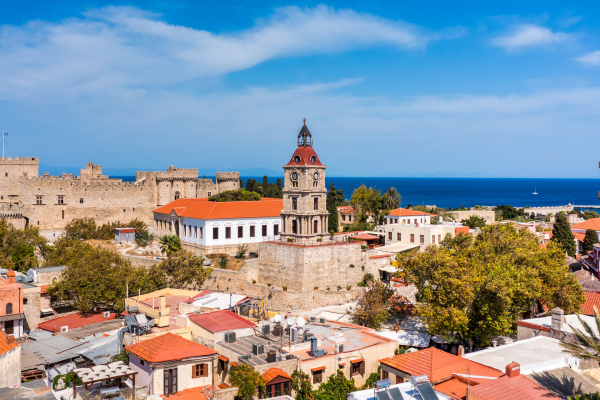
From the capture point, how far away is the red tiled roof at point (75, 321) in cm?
3216

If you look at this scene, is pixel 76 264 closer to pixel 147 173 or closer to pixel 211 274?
pixel 211 274

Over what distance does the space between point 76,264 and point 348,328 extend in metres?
22.8

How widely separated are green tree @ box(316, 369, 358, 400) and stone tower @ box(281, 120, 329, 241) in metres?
22.3

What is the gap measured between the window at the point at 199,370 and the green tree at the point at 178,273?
18832 mm

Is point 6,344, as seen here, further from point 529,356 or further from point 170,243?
point 170,243

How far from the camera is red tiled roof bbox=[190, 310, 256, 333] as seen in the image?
23.2 metres

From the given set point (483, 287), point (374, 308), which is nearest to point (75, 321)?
point (374, 308)

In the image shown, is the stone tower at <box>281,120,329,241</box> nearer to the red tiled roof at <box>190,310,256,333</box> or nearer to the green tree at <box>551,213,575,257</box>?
the red tiled roof at <box>190,310,256,333</box>

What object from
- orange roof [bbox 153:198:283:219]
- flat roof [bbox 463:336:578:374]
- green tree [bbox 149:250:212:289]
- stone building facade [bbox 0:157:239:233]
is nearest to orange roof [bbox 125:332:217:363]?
flat roof [bbox 463:336:578:374]

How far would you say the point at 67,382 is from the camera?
1850 cm

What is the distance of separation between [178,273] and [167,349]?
63.4 feet

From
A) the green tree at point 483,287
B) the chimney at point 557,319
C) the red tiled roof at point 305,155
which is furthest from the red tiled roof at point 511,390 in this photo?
the red tiled roof at point 305,155

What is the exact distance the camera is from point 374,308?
3266 centimetres

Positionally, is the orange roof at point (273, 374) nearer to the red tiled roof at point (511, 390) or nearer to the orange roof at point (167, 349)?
the orange roof at point (167, 349)
